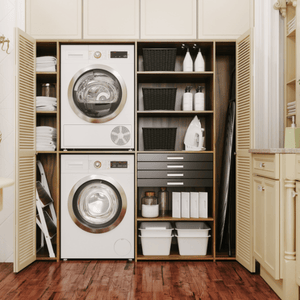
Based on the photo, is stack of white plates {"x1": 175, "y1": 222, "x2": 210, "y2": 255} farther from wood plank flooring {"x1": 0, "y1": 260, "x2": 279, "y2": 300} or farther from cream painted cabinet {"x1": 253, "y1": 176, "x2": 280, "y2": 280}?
cream painted cabinet {"x1": 253, "y1": 176, "x2": 280, "y2": 280}

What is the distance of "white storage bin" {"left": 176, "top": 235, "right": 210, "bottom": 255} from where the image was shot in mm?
2582

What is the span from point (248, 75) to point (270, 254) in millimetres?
1442

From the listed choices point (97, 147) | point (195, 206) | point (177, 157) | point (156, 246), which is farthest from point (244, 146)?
point (97, 147)

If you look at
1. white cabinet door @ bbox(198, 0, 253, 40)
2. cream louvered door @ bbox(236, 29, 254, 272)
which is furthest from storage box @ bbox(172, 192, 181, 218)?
white cabinet door @ bbox(198, 0, 253, 40)

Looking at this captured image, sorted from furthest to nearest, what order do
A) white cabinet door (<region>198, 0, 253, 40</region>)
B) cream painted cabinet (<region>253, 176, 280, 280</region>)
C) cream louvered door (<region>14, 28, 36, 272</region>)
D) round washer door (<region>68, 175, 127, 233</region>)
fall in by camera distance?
white cabinet door (<region>198, 0, 253, 40</region>)
round washer door (<region>68, 175, 127, 233</region>)
cream louvered door (<region>14, 28, 36, 272</region>)
cream painted cabinet (<region>253, 176, 280, 280</region>)

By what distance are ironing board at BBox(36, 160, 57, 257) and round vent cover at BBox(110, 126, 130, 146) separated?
2.65 ft

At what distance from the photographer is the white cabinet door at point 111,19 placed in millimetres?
2637

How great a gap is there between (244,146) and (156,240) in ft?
3.86

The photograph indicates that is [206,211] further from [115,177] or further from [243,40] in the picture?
[243,40]

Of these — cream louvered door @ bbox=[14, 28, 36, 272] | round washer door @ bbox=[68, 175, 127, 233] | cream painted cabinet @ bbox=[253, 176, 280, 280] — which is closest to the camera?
cream painted cabinet @ bbox=[253, 176, 280, 280]

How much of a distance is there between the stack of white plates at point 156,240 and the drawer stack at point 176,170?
0.42 metres

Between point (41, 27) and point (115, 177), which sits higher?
point (41, 27)

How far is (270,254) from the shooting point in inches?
76.8

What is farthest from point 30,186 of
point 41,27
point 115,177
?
point 41,27
